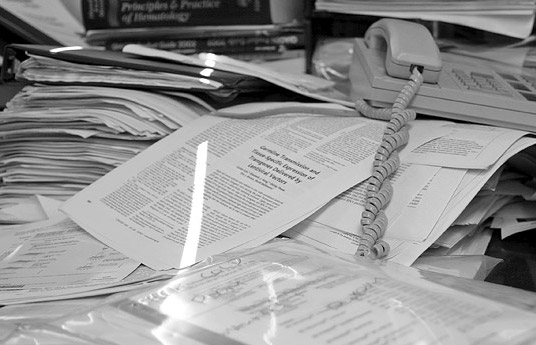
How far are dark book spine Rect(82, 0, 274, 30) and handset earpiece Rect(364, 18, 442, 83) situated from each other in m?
0.31

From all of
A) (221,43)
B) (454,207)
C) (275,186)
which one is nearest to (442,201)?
(454,207)

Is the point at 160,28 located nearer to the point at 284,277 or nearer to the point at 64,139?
the point at 64,139

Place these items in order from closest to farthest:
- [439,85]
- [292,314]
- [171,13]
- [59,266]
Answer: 1. [292,314]
2. [59,266]
3. [439,85]
4. [171,13]

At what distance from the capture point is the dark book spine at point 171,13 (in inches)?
48.7

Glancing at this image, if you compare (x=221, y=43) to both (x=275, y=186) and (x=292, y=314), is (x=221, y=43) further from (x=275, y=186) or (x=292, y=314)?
(x=292, y=314)

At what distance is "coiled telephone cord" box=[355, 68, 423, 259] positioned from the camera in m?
0.67

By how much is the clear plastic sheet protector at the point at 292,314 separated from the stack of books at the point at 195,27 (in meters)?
0.77

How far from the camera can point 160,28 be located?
49.4 inches

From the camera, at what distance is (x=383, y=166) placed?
75 cm

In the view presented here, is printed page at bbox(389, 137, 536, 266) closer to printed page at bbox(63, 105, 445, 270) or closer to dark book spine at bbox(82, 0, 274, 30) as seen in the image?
printed page at bbox(63, 105, 445, 270)

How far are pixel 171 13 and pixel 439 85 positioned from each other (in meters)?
0.52

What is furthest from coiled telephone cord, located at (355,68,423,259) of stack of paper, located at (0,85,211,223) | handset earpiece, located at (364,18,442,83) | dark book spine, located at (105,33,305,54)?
dark book spine, located at (105,33,305,54)

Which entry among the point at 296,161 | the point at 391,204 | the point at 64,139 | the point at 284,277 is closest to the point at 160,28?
the point at 64,139

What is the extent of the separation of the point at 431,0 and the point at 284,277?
0.73 metres
